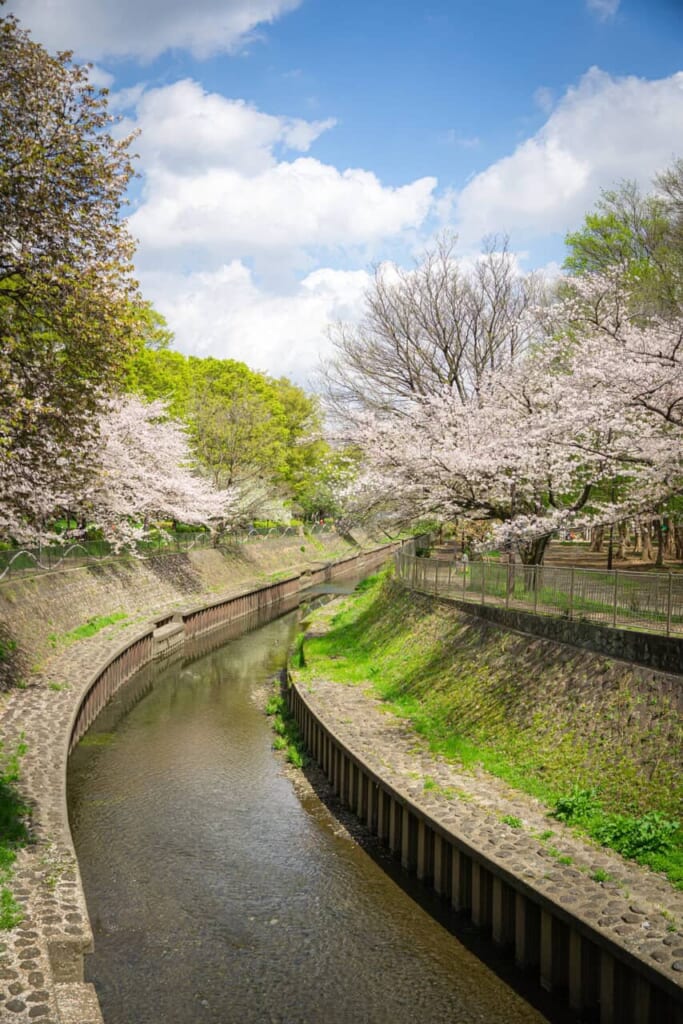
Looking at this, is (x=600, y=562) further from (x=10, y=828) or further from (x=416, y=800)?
(x=10, y=828)

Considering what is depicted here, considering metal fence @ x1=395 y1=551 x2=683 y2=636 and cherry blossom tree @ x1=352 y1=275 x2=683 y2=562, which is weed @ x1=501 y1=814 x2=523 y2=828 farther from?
cherry blossom tree @ x1=352 y1=275 x2=683 y2=562

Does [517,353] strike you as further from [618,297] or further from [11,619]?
[11,619]

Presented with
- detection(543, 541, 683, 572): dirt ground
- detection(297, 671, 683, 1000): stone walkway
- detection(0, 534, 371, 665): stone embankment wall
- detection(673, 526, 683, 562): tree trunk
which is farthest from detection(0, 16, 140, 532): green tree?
detection(673, 526, 683, 562): tree trunk

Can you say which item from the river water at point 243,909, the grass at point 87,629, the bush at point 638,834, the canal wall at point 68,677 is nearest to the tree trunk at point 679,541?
the canal wall at point 68,677

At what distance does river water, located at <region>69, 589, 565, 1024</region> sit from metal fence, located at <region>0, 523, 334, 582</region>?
7.74 meters

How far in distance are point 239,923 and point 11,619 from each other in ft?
48.8

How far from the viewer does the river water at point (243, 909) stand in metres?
10.4

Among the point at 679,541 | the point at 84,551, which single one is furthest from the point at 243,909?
the point at 679,541

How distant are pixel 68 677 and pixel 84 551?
36.1 ft

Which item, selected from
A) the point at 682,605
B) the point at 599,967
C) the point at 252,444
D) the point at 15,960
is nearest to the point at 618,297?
the point at 682,605

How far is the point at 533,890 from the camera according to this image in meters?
10.4

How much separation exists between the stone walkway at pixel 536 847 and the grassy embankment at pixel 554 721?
347 millimetres

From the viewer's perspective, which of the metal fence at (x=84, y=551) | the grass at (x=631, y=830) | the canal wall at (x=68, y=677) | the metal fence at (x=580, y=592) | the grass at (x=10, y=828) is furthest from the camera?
the metal fence at (x=84, y=551)

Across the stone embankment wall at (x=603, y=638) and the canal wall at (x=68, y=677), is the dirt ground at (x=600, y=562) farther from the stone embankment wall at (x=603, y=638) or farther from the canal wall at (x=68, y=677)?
the canal wall at (x=68, y=677)
